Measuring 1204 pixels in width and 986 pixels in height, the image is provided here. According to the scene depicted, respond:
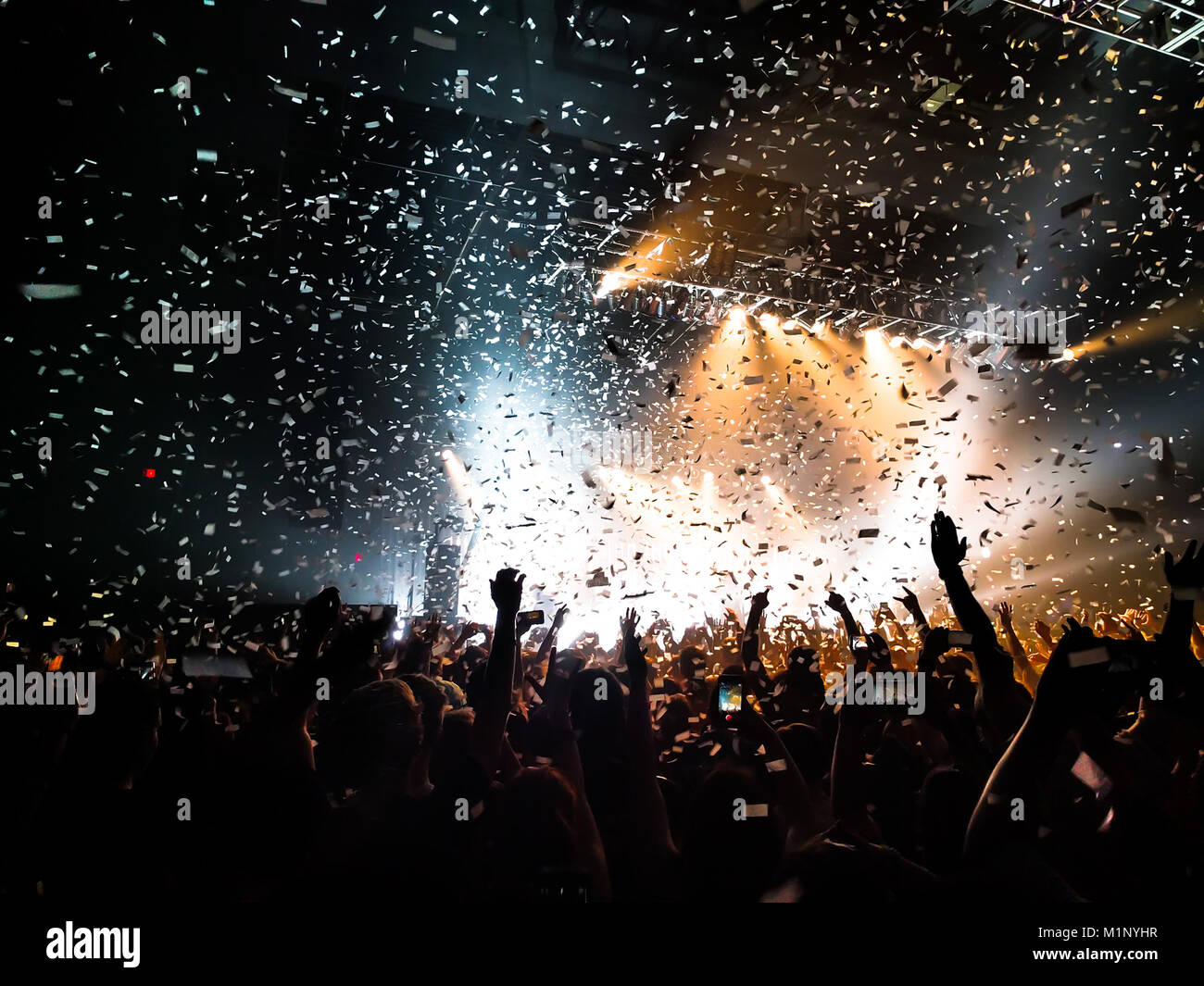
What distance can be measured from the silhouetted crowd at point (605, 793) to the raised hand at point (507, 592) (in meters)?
0.01

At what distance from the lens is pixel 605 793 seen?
2080mm

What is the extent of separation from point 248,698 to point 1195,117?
28.5ft

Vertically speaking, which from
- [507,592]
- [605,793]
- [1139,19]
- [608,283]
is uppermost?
[1139,19]

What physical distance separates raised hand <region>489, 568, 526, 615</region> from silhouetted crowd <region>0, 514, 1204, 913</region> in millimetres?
13

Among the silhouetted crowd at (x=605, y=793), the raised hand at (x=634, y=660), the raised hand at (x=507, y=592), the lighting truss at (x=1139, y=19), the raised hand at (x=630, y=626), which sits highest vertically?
the lighting truss at (x=1139, y=19)

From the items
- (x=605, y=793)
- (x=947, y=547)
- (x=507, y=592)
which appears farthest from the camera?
(x=947, y=547)

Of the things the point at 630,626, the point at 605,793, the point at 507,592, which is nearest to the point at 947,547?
the point at 630,626

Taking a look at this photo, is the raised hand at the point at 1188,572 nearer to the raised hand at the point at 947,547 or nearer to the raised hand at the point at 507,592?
the raised hand at the point at 947,547

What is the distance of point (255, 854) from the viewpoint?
168cm

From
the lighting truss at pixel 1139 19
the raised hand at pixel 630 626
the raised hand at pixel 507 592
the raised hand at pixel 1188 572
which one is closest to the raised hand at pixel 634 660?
the raised hand at pixel 630 626

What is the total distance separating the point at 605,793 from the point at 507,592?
2.49ft

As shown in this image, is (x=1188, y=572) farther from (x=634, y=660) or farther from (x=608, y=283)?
(x=608, y=283)

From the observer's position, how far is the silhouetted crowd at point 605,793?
62.1 inches

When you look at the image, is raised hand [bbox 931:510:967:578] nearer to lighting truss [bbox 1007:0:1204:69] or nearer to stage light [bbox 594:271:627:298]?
lighting truss [bbox 1007:0:1204:69]
